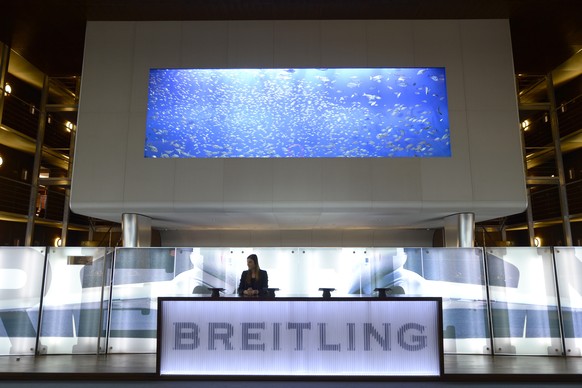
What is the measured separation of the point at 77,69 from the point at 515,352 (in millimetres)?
11946

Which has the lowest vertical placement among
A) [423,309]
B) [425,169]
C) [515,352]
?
[515,352]

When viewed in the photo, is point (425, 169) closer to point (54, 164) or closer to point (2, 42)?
point (2, 42)

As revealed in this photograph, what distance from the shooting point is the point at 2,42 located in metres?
9.40

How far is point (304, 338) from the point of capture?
16.4 feet

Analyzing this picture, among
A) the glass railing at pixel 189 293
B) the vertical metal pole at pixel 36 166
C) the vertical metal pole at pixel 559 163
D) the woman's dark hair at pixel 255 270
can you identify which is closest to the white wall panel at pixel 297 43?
the woman's dark hair at pixel 255 270

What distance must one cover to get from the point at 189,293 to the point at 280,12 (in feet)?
19.5

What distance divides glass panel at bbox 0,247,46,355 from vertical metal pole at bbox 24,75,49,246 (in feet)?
16.6

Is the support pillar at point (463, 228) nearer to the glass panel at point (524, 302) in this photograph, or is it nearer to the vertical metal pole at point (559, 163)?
the glass panel at point (524, 302)

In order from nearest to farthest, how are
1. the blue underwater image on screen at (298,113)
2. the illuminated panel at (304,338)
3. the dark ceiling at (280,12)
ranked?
the illuminated panel at (304,338), the dark ceiling at (280,12), the blue underwater image on screen at (298,113)

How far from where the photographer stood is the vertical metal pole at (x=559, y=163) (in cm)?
1135

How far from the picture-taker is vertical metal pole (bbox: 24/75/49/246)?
11.3 metres

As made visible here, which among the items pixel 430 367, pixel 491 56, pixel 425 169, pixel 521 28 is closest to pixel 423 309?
pixel 430 367

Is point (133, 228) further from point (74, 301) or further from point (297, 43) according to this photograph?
point (297, 43)

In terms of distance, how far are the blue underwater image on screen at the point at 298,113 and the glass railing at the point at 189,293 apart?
2.17 m
